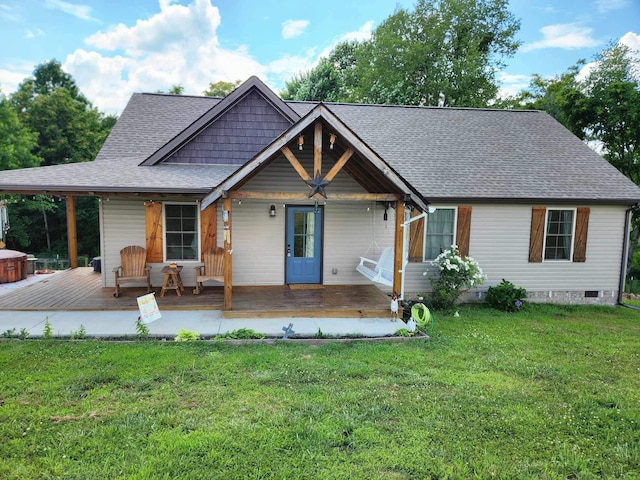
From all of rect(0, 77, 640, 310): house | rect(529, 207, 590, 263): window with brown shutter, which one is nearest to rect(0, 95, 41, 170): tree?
rect(0, 77, 640, 310): house

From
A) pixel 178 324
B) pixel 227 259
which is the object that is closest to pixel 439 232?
pixel 227 259

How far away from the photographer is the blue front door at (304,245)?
29.9 ft

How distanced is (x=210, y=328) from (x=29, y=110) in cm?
2426

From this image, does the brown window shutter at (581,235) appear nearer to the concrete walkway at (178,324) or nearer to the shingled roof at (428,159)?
the shingled roof at (428,159)

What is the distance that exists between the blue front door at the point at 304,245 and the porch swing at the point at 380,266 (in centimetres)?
107

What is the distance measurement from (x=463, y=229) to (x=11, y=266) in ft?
35.8

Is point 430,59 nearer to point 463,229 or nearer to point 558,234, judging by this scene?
point 558,234

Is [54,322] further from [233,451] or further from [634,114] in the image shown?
[634,114]

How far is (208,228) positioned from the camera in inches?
346

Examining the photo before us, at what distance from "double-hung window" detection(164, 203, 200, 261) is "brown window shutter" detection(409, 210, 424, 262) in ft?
16.2

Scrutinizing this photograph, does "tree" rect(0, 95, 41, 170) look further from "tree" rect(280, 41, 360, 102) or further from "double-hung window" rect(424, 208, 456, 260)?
"double-hung window" rect(424, 208, 456, 260)

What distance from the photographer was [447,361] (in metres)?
5.41

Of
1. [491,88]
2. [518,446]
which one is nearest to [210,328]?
[518,446]

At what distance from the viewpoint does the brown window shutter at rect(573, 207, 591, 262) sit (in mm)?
9586
